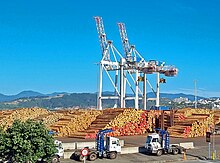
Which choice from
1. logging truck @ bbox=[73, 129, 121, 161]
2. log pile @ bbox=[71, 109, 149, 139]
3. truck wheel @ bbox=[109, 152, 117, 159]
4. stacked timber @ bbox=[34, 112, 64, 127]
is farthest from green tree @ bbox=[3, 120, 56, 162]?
stacked timber @ bbox=[34, 112, 64, 127]

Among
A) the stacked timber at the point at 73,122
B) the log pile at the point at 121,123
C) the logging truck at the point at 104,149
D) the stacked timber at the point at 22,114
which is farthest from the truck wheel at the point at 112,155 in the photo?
the stacked timber at the point at 22,114

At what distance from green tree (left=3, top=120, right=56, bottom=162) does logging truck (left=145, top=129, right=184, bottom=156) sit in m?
10.8

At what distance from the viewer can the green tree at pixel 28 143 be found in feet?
72.2

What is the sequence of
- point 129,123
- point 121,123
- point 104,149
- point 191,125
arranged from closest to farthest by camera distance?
1. point 104,149
2. point 191,125
3. point 121,123
4. point 129,123

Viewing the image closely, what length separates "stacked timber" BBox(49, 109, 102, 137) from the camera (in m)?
44.6

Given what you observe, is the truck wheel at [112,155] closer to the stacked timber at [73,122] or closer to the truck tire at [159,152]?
the truck tire at [159,152]

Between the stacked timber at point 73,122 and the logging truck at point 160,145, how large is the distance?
14670 millimetres

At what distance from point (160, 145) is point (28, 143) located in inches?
511

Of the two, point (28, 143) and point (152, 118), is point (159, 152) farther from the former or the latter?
point (152, 118)

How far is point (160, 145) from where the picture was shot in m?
32.0

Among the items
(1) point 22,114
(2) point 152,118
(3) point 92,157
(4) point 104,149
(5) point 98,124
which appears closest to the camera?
(3) point 92,157

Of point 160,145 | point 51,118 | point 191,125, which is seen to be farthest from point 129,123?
point 160,145

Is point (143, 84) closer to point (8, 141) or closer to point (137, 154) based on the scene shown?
point (137, 154)

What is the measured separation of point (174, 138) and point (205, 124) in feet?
16.3
